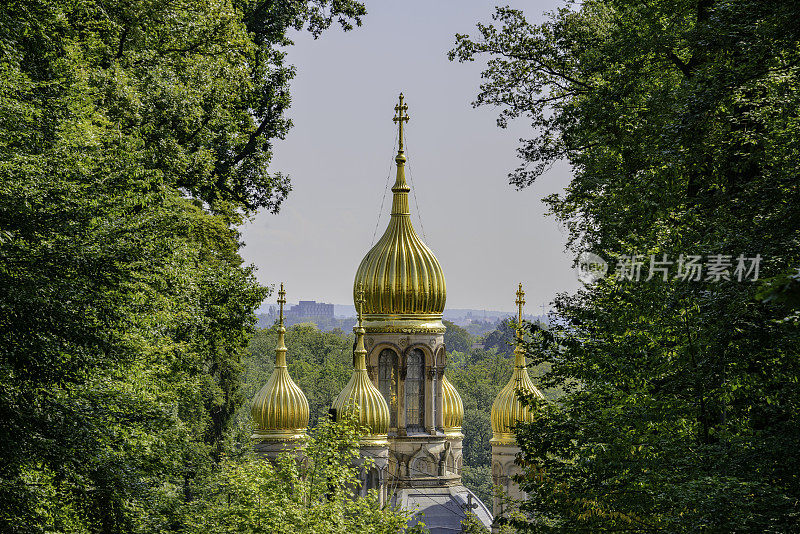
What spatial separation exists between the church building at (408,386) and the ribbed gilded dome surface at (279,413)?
0.10 feet

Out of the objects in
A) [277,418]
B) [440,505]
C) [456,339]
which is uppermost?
[456,339]

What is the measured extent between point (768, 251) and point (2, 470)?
8.59 meters

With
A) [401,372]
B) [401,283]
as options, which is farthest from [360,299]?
[401,372]

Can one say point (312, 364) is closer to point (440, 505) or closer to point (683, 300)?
point (440, 505)

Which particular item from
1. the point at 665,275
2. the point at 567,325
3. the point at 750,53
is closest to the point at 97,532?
the point at 567,325

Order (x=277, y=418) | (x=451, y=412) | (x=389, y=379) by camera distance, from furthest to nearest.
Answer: (x=451, y=412) < (x=389, y=379) < (x=277, y=418)

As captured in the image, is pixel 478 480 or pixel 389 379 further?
pixel 478 480

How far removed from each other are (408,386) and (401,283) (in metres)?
3.38

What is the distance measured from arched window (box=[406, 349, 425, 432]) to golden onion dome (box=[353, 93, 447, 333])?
115cm

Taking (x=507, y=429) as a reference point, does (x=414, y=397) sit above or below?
above

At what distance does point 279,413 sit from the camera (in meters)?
31.7

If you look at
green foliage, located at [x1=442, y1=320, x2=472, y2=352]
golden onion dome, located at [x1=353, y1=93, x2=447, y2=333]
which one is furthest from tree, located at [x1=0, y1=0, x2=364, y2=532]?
green foliage, located at [x1=442, y1=320, x2=472, y2=352]

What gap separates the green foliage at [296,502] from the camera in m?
16.5

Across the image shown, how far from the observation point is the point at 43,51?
587 inches
